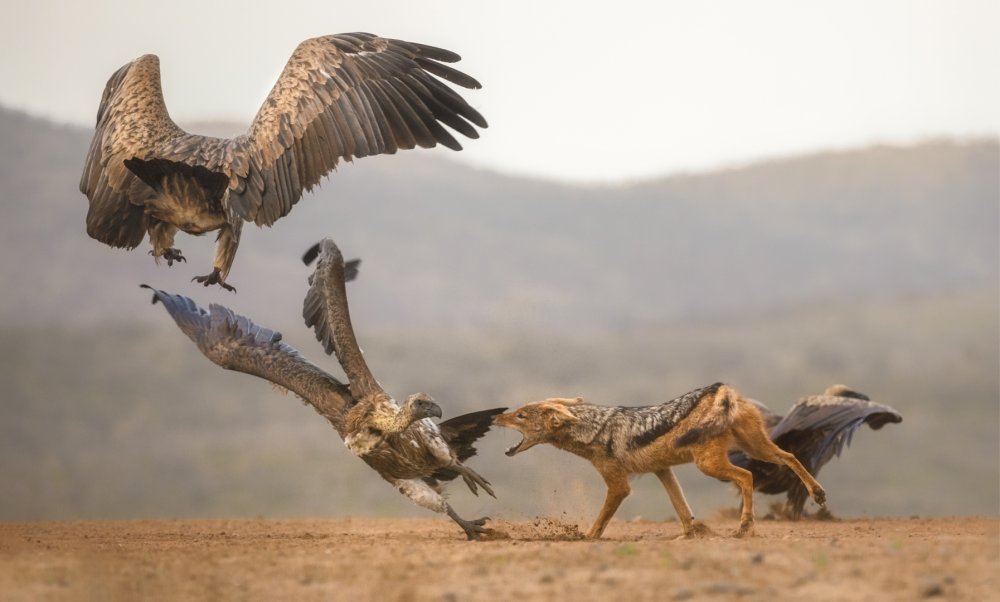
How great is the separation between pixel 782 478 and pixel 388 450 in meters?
5.14

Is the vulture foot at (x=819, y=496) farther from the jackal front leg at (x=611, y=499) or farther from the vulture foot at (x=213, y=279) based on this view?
the vulture foot at (x=213, y=279)

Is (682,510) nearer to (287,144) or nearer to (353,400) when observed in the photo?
(353,400)

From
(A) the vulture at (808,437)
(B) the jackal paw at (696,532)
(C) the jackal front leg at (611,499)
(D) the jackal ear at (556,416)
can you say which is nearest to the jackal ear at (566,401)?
(D) the jackal ear at (556,416)

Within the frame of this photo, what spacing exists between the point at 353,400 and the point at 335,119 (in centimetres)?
244

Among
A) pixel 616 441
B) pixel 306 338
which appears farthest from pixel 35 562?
pixel 306 338

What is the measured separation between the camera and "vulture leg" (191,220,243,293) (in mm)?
11516

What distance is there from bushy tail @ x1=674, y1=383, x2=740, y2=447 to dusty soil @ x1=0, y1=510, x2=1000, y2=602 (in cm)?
81

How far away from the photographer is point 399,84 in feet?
39.2

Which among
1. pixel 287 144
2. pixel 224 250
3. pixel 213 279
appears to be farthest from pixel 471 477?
pixel 287 144

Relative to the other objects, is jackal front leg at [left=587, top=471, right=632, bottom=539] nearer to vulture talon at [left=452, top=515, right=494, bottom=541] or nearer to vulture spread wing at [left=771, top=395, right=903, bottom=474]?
vulture talon at [left=452, top=515, right=494, bottom=541]

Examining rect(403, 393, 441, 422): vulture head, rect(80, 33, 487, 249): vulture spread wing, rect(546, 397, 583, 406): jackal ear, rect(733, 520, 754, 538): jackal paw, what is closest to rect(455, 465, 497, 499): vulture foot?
rect(403, 393, 441, 422): vulture head

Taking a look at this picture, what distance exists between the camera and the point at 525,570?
28.5 feet

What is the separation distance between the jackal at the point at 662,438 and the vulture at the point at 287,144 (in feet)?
8.50

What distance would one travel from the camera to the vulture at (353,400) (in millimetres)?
11094
